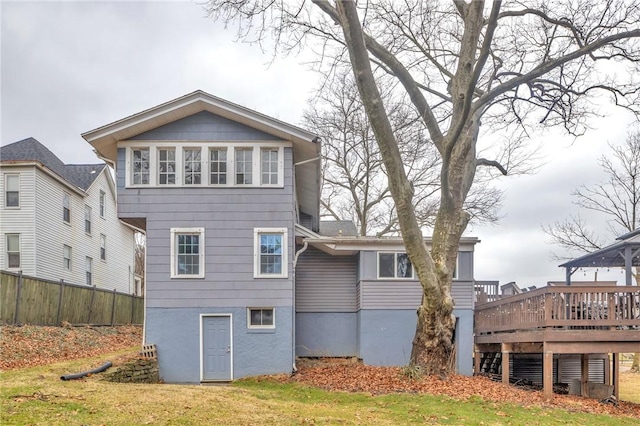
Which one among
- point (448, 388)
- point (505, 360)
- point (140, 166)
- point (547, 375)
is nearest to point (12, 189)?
point (140, 166)

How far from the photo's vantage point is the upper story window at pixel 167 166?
544 inches

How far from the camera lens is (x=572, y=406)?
10.2m

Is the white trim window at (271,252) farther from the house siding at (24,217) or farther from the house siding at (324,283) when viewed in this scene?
the house siding at (24,217)

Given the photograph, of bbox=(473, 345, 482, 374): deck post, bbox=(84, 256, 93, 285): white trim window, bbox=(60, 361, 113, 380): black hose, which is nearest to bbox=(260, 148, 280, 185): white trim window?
bbox=(60, 361, 113, 380): black hose

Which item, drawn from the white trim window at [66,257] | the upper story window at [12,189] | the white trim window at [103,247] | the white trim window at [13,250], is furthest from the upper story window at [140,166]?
the white trim window at [103,247]

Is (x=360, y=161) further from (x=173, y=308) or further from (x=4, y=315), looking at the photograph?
(x=4, y=315)

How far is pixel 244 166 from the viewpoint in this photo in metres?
14.0

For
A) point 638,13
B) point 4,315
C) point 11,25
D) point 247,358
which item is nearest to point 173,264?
point 247,358

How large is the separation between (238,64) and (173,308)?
6482 millimetres

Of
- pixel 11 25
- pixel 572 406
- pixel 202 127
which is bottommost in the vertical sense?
pixel 572 406

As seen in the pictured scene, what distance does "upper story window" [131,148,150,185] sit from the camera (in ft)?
45.3

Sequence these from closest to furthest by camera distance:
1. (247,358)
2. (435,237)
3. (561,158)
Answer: (435,237) → (247,358) → (561,158)

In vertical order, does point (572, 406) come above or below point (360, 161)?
below

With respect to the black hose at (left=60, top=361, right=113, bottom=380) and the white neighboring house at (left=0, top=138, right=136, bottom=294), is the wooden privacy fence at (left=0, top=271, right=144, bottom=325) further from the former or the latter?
the black hose at (left=60, top=361, right=113, bottom=380)
